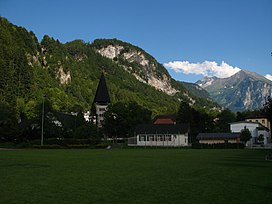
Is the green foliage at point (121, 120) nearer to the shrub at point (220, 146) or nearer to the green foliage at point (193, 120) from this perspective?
A: the green foliage at point (193, 120)

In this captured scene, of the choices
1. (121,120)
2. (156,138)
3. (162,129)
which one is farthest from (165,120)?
(156,138)

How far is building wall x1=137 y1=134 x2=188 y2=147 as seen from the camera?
3251 inches

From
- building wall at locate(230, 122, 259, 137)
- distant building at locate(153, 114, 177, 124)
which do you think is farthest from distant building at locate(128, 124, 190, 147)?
distant building at locate(153, 114, 177, 124)

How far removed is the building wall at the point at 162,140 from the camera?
82588mm

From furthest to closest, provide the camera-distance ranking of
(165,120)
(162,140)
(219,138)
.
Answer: (165,120) → (162,140) → (219,138)

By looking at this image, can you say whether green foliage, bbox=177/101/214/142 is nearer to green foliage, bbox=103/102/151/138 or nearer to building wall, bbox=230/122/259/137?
building wall, bbox=230/122/259/137

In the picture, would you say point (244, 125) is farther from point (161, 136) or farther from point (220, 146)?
point (220, 146)

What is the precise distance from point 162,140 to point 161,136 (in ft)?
3.21

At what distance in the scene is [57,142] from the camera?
216 ft

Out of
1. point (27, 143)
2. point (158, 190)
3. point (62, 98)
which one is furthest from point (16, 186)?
point (62, 98)

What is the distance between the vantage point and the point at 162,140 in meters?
83.3

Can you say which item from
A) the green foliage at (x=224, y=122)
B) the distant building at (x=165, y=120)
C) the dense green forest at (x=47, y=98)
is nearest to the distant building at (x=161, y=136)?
the dense green forest at (x=47, y=98)

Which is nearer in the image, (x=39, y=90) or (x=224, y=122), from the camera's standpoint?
(x=224, y=122)

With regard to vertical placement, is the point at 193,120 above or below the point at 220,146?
above
